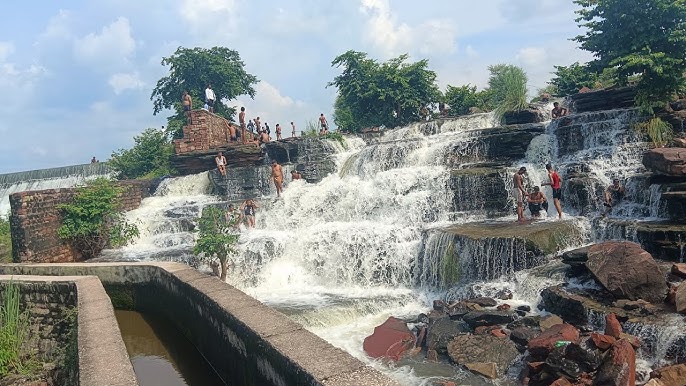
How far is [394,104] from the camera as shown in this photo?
2583 cm

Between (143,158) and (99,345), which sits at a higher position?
(143,158)

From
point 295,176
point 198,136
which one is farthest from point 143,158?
point 295,176

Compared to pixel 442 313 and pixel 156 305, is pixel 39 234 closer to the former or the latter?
pixel 156 305

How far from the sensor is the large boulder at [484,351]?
639 cm

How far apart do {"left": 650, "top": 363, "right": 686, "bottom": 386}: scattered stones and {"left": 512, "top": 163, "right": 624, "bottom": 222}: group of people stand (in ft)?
19.9

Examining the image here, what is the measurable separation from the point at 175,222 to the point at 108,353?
11486mm

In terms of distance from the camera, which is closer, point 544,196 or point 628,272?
point 628,272

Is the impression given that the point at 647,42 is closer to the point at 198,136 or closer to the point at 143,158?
the point at 198,136

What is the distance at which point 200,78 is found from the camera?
30344 millimetres

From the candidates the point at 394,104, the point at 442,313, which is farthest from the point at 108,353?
the point at 394,104

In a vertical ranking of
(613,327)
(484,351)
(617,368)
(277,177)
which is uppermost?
(277,177)

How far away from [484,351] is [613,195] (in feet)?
21.4

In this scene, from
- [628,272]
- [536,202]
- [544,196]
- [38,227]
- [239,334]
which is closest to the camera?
[239,334]

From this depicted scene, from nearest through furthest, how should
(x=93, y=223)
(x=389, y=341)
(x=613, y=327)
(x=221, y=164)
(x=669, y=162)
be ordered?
(x=613, y=327)
(x=389, y=341)
(x=669, y=162)
(x=93, y=223)
(x=221, y=164)
